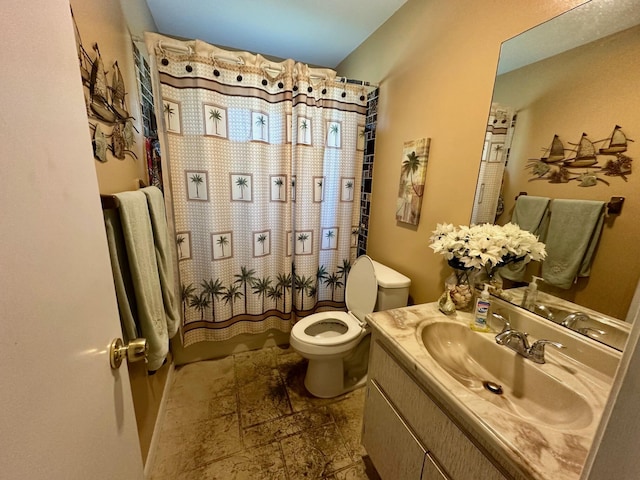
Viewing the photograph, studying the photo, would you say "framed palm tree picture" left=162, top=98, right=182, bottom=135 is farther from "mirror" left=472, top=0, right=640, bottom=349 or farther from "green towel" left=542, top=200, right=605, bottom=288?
"green towel" left=542, top=200, right=605, bottom=288

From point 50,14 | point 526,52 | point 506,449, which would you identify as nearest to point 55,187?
point 50,14

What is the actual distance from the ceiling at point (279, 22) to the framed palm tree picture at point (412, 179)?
882 mm

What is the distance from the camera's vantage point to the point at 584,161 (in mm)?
839

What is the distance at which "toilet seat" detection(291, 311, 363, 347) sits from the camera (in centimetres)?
153

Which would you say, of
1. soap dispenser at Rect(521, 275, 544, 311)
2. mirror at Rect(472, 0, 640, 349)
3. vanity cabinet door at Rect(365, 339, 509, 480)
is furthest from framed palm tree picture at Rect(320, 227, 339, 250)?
soap dispenser at Rect(521, 275, 544, 311)

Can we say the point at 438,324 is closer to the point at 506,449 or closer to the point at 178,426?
the point at 506,449

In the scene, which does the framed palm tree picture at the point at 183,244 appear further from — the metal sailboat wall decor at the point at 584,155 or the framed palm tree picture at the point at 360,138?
the metal sailboat wall decor at the point at 584,155

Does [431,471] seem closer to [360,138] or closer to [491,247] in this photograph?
[491,247]

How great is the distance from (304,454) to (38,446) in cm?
133

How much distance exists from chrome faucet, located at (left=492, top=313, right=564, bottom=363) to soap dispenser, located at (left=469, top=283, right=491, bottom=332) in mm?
61

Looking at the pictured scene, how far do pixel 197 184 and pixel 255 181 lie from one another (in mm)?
372

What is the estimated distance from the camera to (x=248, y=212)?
1.80 m

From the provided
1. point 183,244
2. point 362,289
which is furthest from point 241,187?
point 362,289

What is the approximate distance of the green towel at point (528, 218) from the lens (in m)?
0.97
